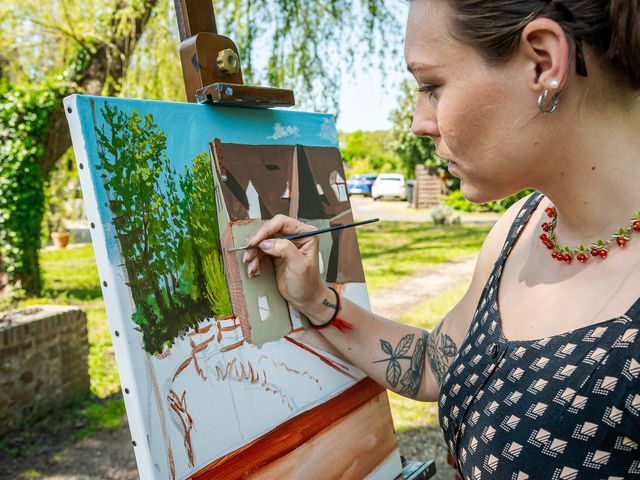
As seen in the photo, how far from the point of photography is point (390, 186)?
51.9 feet

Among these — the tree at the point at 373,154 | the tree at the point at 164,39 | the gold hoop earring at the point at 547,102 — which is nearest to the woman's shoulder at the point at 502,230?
the gold hoop earring at the point at 547,102

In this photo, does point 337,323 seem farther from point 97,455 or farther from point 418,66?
point 97,455

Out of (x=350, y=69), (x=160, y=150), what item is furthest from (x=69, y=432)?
(x=350, y=69)

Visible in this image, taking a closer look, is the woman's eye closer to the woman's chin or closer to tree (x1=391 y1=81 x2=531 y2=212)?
the woman's chin

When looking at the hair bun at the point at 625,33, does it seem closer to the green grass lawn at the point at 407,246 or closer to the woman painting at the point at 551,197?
the woman painting at the point at 551,197

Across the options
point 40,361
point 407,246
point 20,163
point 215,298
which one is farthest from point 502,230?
point 407,246

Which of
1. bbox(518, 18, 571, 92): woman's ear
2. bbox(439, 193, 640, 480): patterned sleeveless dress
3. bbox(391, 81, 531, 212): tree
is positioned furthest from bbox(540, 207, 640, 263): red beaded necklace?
bbox(391, 81, 531, 212): tree

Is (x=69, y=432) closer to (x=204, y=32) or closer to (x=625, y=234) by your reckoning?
(x=204, y=32)

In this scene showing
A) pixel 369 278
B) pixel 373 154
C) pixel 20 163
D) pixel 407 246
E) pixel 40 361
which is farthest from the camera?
pixel 373 154

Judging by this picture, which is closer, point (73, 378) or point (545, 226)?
point (545, 226)

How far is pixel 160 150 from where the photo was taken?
1.08 metres

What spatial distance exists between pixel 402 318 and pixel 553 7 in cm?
461

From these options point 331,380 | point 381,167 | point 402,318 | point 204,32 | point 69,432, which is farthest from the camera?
point 381,167

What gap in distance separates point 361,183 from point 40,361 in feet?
43.3
